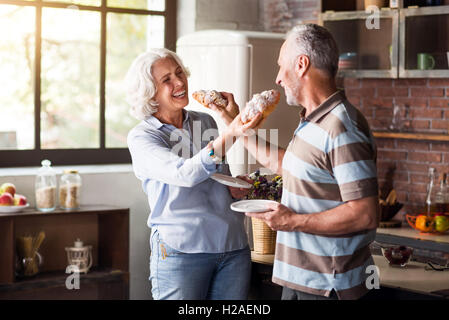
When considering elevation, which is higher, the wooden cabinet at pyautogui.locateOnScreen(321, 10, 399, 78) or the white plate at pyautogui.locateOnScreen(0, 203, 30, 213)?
the wooden cabinet at pyautogui.locateOnScreen(321, 10, 399, 78)

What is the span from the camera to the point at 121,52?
4941 mm

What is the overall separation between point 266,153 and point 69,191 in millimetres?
2012

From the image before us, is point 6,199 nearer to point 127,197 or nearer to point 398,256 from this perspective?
point 127,197

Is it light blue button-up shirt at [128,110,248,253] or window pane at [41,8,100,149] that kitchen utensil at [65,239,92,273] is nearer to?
window pane at [41,8,100,149]

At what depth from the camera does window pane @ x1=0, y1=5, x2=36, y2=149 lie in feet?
14.6

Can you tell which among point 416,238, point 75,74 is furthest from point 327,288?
point 75,74

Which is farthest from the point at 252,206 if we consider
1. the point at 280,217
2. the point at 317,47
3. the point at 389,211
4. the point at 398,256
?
the point at 389,211

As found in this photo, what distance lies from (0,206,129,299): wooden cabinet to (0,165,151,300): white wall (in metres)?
0.14

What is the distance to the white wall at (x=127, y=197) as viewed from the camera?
4.46 meters

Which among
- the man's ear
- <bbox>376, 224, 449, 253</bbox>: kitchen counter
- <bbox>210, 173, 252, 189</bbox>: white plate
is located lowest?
<bbox>376, 224, 449, 253</bbox>: kitchen counter

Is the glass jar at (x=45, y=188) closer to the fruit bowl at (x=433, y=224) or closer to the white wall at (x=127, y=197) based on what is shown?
the white wall at (x=127, y=197)

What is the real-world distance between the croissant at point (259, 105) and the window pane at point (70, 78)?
2.54m

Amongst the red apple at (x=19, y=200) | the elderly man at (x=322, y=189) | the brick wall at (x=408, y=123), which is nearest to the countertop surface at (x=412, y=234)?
the brick wall at (x=408, y=123)

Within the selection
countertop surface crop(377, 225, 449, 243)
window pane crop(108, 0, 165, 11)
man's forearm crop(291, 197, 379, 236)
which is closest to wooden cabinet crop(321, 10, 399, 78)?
countertop surface crop(377, 225, 449, 243)
